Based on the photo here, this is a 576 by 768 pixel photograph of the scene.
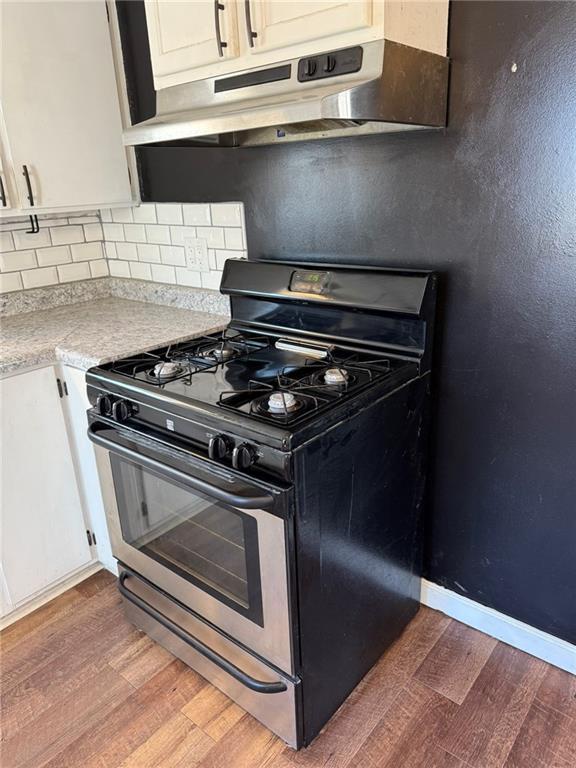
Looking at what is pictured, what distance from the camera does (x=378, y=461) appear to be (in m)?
1.42

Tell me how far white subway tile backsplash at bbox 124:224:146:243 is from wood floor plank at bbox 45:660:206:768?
65.9 inches

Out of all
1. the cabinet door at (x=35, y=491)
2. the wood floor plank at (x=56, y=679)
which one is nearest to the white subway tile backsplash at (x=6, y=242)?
the cabinet door at (x=35, y=491)

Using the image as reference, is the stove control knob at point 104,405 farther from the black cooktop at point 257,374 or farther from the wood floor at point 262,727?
the wood floor at point 262,727

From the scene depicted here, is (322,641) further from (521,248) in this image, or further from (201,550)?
(521,248)

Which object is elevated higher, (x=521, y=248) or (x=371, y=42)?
(x=371, y=42)

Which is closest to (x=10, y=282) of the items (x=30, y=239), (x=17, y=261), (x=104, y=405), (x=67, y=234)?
(x=17, y=261)

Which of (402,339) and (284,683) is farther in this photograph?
(402,339)

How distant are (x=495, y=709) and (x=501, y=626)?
26cm

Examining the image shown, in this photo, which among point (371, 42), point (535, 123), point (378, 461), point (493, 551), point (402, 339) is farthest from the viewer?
point (493, 551)

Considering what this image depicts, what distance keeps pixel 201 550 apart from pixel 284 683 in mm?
384

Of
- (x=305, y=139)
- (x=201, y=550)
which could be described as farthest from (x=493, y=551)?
(x=305, y=139)

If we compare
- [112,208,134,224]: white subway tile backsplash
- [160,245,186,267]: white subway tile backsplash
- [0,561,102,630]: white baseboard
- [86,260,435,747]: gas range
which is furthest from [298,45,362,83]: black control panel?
[0,561,102,630]: white baseboard

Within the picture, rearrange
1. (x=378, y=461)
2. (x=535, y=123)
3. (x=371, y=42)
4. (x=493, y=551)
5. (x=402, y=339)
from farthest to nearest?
(x=493, y=551), (x=402, y=339), (x=378, y=461), (x=535, y=123), (x=371, y=42)

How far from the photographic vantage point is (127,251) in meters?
2.45
